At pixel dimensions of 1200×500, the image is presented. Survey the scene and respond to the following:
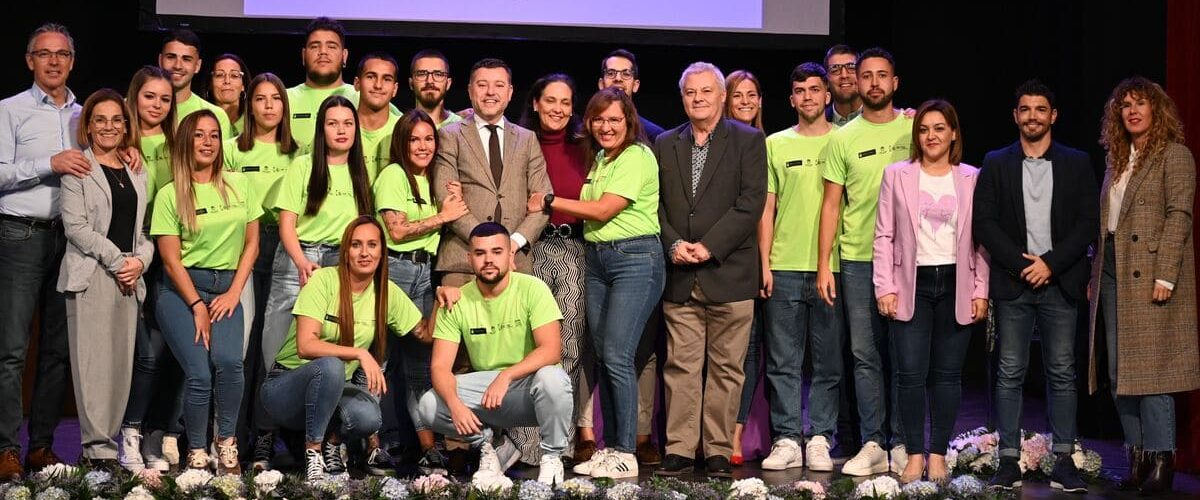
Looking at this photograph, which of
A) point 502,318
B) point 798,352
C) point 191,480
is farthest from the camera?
point 798,352

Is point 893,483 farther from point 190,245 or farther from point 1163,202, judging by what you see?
point 190,245

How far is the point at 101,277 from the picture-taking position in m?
4.40

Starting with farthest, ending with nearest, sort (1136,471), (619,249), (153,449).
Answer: (153,449) < (619,249) < (1136,471)

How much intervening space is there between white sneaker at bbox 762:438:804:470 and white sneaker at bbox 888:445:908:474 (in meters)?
0.34

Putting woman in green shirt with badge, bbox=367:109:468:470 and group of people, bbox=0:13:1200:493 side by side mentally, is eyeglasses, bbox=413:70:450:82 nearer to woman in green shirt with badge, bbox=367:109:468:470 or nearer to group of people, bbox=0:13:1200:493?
group of people, bbox=0:13:1200:493

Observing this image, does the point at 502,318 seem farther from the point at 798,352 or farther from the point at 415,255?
the point at 798,352

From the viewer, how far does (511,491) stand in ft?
12.2

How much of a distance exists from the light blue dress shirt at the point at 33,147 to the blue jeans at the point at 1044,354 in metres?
3.34

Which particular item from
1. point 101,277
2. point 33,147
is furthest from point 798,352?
point 33,147

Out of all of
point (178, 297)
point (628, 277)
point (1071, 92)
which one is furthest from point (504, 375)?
point (1071, 92)

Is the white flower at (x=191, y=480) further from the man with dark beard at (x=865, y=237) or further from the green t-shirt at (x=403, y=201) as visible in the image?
the man with dark beard at (x=865, y=237)

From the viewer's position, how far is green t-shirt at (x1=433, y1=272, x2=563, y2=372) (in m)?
4.34

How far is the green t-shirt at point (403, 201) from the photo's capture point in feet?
15.0

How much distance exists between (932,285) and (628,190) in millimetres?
1098
